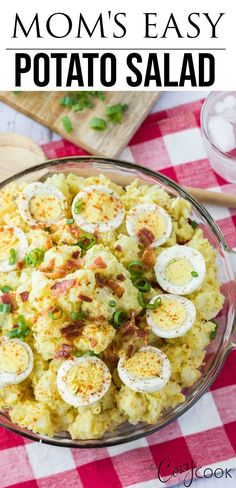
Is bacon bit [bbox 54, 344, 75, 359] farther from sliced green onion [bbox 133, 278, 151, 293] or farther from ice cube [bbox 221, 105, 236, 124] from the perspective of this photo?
ice cube [bbox 221, 105, 236, 124]

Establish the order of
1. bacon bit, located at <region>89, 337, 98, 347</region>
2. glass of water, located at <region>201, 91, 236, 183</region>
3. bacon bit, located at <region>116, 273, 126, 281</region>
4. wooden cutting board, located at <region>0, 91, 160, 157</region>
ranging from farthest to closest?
wooden cutting board, located at <region>0, 91, 160, 157</region>, glass of water, located at <region>201, 91, 236, 183</region>, bacon bit, located at <region>116, 273, 126, 281</region>, bacon bit, located at <region>89, 337, 98, 347</region>

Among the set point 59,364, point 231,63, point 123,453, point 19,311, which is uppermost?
point 231,63

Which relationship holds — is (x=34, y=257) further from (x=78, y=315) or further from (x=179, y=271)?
(x=179, y=271)

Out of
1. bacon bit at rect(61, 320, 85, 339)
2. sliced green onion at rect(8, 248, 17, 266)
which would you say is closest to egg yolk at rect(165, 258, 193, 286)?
bacon bit at rect(61, 320, 85, 339)

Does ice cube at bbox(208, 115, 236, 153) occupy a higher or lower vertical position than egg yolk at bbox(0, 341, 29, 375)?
higher

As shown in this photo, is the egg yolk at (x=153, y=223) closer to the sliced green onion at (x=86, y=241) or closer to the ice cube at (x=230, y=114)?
the sliced green onion at (x=86, y=241)

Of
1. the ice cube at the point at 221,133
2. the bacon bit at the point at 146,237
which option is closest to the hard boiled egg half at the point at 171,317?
the bacon bit at the point at 146,237

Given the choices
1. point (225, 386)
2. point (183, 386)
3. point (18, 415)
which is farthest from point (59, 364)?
point (225, 386)

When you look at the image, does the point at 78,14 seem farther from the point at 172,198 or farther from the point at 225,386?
the point at 225,386
